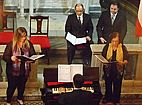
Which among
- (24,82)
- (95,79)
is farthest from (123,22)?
(24,82)

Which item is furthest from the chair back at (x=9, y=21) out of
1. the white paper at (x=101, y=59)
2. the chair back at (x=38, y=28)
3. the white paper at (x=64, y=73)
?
the white paper at (x=64, y=73)

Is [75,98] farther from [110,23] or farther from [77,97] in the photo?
[110,23]

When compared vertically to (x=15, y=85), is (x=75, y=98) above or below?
above

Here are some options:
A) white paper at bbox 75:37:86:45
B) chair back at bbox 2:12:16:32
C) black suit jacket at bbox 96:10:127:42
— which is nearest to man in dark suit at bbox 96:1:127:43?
black suit jacket at bbox 96:10:127:42

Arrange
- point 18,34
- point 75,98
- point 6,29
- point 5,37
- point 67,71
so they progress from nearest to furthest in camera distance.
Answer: point 75,98, point 67,71, point 18,34, point 5,37, point 6,29

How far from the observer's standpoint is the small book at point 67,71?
25.1ft

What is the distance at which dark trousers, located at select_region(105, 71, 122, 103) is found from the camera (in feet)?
27.7

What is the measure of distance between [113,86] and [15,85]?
75.9 inches

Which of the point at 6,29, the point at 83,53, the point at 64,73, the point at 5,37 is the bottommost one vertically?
the point at 64,73

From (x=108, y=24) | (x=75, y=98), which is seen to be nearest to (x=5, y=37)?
(x=108, y=24)

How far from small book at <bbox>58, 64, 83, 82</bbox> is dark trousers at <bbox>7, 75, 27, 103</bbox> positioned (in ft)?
3.03

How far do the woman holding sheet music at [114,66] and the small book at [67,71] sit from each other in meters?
0.84

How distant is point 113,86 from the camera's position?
8539mm

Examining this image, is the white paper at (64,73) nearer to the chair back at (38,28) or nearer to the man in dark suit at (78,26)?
the man in dark suit at (78,26)
